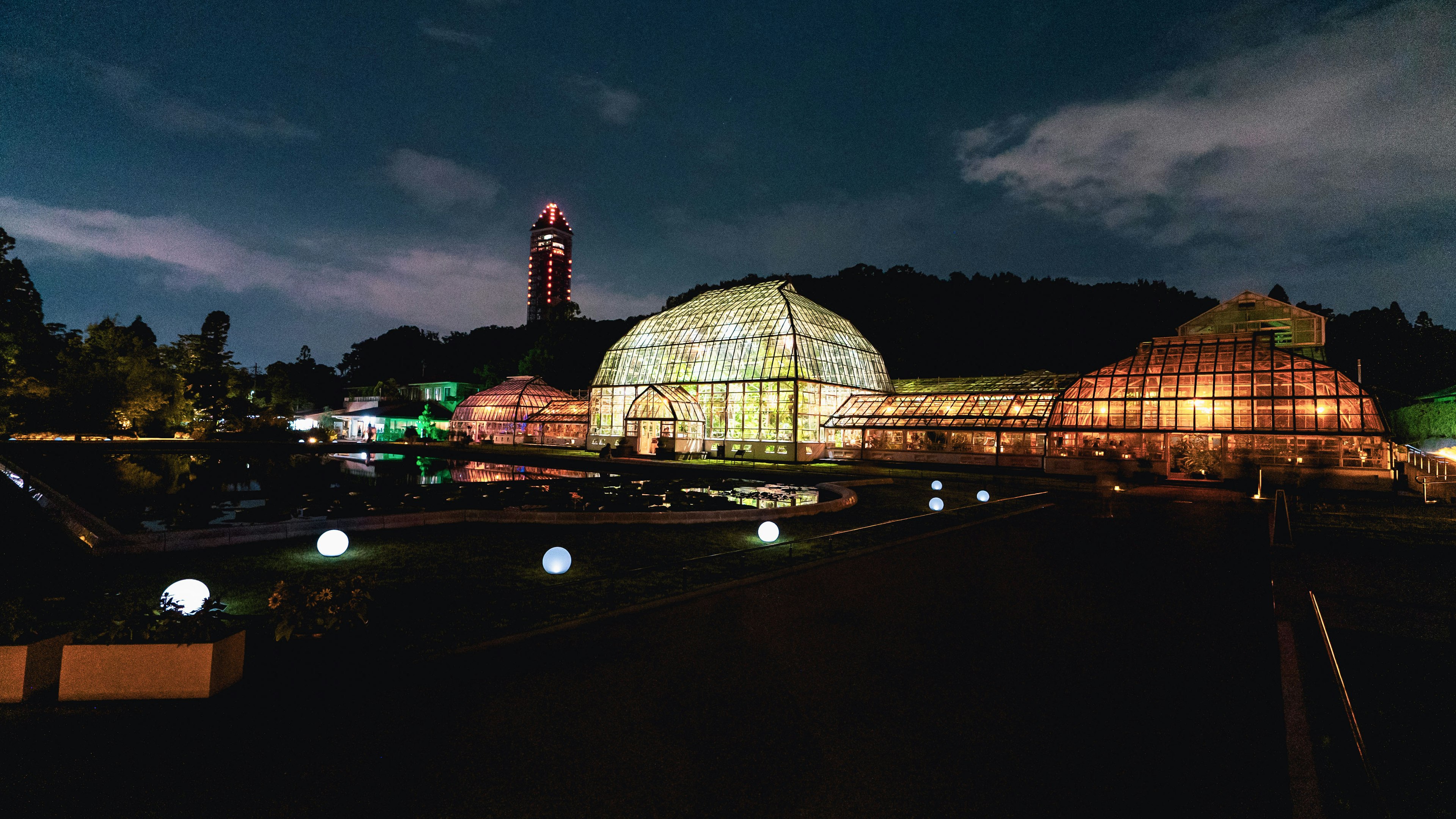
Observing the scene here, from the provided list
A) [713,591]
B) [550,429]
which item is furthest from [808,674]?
[550,429]

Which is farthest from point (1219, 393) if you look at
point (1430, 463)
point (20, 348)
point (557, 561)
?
point (20, 348)

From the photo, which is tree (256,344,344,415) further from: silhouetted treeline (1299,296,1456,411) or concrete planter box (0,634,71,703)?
silhouetted treeline (1299,296,1456,411)

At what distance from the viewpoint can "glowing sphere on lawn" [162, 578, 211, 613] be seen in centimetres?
669

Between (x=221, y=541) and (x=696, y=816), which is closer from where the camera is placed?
(x=696, y=816)

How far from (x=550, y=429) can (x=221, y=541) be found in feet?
153

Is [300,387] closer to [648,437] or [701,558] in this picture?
[648,437]

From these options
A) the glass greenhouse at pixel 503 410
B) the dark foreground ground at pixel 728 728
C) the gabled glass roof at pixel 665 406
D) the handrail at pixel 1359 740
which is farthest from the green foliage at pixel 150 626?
the glass greenhouse at pixel 503 410

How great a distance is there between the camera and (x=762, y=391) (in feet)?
138

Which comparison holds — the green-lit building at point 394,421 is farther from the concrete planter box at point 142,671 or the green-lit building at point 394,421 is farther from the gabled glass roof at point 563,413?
the concrete planter box at point 142,671

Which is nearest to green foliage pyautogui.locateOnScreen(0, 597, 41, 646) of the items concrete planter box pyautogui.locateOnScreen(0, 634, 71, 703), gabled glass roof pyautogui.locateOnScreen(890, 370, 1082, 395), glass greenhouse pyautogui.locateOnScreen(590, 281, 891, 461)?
Answer: concrete planter box pyautogui.locateOnScreen(0, 634, 71, 703)

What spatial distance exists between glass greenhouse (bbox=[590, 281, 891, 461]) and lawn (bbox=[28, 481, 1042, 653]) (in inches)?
997

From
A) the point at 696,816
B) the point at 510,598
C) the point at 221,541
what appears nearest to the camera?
the point at 696,816

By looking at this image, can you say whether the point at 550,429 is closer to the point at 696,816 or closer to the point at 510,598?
the point at 510,598

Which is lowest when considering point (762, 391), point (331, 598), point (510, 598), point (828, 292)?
point (510, 598)
